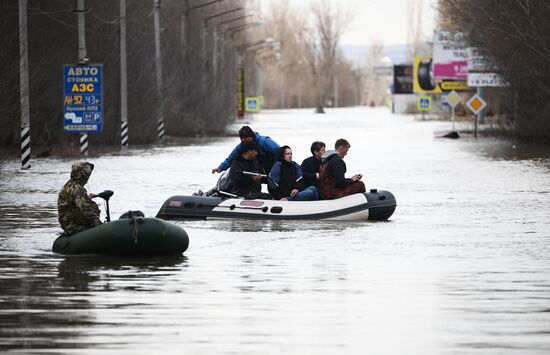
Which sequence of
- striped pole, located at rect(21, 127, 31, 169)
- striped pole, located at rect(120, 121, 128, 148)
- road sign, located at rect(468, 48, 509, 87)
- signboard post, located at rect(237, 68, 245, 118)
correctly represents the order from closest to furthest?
striped pole, located at rect(21, 127, 31, 169), striped pole, located at rect(120, 121, 128, 148), road sign, located at rect(468, 48, 509, 87), signboard post, located at rect(237, 68, 245, 118)

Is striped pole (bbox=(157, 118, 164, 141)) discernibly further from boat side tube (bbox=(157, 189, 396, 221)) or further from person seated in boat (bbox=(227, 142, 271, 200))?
boat side tube (bbox=(157, 189, 396, 221))

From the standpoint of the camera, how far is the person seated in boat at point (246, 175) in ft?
82.4

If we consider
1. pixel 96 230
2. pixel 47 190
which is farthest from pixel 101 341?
pixel 47 190

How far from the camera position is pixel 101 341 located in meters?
11.6

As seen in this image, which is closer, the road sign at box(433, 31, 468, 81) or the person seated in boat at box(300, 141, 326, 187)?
the person seated in boat at box(300, 141, 326, 187)

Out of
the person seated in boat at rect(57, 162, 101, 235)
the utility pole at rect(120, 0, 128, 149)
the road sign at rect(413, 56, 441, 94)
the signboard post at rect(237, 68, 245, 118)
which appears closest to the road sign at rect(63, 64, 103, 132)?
the utility pole at rect(120, 0, 128, 149)

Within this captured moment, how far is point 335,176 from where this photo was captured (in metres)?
24.2

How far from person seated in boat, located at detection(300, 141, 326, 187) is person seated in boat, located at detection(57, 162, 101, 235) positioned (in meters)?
6.71

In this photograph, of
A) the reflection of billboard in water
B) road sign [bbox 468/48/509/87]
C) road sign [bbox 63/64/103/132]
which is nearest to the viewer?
road sign [bbox 63/64/103/132]

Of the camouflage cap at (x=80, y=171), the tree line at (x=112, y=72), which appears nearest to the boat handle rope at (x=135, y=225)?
the camouflage cap at (x=80, y=171)

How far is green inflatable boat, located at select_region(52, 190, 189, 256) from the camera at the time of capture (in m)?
18.3

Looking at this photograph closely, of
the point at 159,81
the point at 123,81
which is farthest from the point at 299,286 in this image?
the point at 159,81

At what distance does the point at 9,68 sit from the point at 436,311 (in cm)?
3344

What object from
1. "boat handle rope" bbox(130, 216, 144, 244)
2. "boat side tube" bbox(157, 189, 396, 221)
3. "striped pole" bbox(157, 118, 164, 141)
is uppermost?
"boat handle rope" bbox(130, 216, 144, 244)
